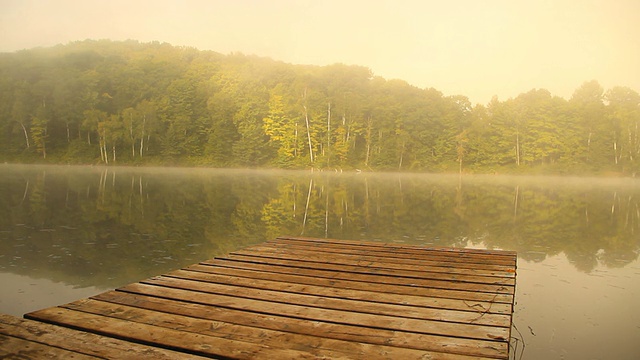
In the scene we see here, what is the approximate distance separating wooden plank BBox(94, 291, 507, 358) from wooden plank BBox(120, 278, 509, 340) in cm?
9

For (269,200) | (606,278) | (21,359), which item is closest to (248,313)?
(21,359)

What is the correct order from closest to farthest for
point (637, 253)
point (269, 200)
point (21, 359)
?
point (21, 359), point (637, 253), point (269, 200)

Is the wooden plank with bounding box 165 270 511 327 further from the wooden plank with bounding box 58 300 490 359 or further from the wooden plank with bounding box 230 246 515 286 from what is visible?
the wooden plank with bounding box 230 246 515 286

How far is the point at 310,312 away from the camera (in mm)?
4066

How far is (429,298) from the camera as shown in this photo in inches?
183

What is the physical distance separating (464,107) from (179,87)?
161 ft

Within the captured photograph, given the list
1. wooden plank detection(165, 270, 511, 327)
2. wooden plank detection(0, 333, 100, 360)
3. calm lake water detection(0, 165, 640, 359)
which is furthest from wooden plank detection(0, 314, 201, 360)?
calm lake water detection(0, 165, 640, 359)

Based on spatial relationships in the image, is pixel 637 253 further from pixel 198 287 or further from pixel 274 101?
pixel 274 101

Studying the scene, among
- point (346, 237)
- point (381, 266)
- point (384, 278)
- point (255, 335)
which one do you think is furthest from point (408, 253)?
point (346, 237)

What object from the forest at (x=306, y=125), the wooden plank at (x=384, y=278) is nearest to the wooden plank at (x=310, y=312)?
the wooden plank at (x=384, y=278)

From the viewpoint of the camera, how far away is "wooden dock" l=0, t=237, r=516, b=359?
10.5 feet

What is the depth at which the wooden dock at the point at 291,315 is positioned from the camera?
3.20 metres

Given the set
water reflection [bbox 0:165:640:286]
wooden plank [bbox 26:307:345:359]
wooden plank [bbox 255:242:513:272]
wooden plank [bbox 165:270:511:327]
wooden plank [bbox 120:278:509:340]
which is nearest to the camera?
wooden plank [bbox 26:307:345:359]

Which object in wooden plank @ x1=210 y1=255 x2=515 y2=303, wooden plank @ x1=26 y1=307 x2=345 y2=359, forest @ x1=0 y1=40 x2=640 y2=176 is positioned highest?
forest @ x1=0 y1=40 x2=640 y2=176
